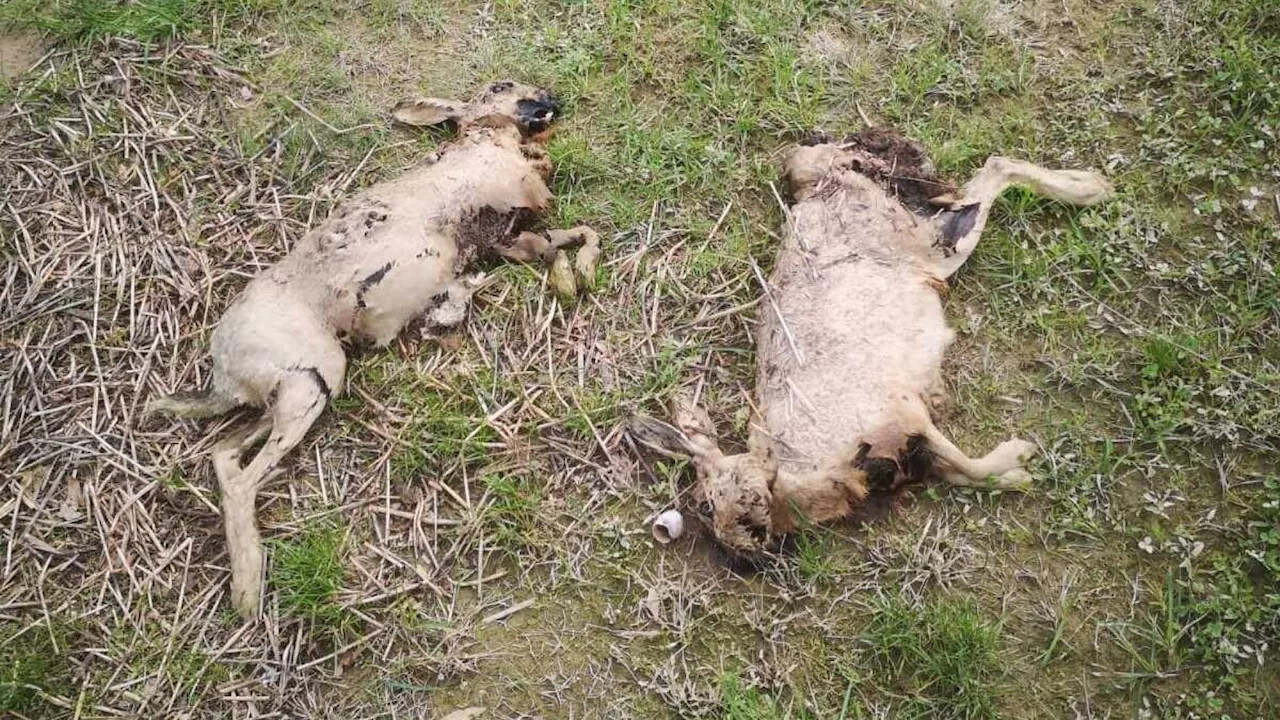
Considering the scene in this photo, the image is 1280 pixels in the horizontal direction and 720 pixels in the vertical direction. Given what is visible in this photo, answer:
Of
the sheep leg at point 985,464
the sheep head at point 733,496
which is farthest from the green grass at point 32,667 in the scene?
the sheep leg at point 985,464

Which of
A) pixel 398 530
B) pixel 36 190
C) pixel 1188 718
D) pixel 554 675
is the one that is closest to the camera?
pixel 1188 718

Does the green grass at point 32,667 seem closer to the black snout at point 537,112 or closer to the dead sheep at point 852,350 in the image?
the dead sheep at point 852,350

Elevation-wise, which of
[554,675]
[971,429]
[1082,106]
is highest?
[1082,106]

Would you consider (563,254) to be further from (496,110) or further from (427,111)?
(427,111)

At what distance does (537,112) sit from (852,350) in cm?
183

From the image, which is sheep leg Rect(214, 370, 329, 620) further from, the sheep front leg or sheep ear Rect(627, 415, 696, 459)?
sheep ear Rect(627, 415, 696, 459)

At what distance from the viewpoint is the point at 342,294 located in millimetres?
3459

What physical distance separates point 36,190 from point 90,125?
15.0 inches

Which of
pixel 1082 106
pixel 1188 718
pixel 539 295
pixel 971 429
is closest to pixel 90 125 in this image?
pixel 539 295

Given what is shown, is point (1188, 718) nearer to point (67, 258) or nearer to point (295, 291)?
point (295, 291)

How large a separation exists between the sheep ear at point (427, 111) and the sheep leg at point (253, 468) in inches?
53.7

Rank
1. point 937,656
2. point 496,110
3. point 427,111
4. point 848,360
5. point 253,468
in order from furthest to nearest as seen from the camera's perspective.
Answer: point 427,111, point 496,110, point 253,468, point 848,360, point 937,656

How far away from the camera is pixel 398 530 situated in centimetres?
344

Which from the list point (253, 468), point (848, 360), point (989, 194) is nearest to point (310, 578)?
point (253, 468)
